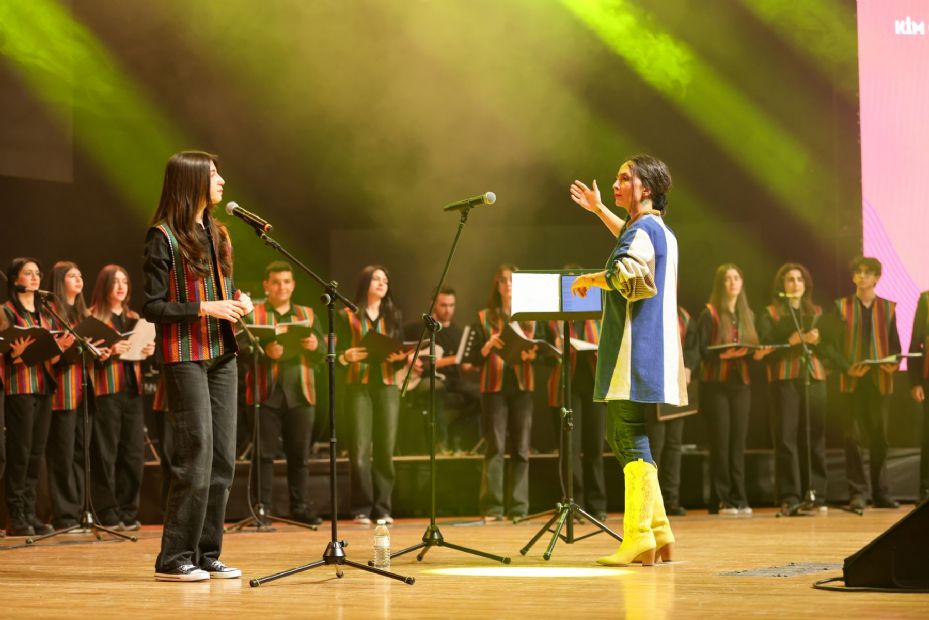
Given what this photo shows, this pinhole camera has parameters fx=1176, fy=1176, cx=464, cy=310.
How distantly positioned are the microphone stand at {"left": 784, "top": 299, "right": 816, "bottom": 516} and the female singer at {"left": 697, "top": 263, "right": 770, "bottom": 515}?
273 millimetres

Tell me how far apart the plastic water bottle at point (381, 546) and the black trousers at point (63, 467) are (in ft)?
10.9

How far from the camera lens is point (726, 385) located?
824 cm

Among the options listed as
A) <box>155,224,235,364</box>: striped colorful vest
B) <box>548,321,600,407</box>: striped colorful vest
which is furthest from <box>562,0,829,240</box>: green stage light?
<box>155,224,235,364</box>: striped colorful vest

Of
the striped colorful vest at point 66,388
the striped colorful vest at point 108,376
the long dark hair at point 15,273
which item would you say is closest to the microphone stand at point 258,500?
the striped colorful vest at point 108,376

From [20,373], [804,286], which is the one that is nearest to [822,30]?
[804,286]

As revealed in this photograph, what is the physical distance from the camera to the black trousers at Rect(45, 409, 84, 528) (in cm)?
727

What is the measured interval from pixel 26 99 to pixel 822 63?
21.2ft

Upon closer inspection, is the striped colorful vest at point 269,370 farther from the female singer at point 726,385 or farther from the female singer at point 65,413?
the female singer at point 726,385

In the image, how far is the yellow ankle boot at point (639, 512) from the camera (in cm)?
462

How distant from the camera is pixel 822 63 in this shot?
9.84m

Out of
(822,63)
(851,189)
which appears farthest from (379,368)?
(822,63)

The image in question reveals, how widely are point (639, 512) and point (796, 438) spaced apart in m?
4.11

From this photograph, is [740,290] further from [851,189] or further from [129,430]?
[129,430]

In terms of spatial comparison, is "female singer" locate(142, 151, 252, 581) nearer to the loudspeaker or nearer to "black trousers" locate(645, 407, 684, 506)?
the loudspeaker
